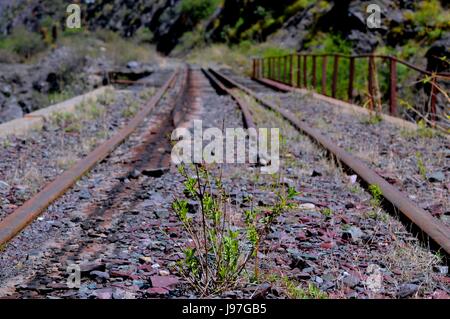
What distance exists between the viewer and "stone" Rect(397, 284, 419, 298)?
288 centimetres

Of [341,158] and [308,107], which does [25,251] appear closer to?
[341,158]

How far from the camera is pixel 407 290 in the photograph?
2910mm

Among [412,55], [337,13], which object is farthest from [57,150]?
[337,13]

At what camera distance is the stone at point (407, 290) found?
2.88 meters

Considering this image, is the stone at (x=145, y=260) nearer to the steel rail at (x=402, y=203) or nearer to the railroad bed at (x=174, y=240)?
the railroad bed at (x=174, y=240)

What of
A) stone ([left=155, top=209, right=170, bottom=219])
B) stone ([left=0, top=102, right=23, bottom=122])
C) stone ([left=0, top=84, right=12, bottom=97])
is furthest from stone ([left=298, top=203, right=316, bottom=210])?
stone ([left=0, top=84, right=12, bottom=97])

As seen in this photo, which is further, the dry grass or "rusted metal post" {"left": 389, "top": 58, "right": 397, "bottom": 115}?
"rusted metal post" {"left": 389, "top": 58, "right": 397, "bottom": 115}

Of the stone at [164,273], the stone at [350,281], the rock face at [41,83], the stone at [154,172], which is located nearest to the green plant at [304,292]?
the stone at [350,281]

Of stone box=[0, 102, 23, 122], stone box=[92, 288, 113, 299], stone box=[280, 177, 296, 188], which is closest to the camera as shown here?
stone box=[92, 288, 113, 299]

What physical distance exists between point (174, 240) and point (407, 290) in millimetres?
1421

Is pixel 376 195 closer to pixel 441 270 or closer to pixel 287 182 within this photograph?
pixel 287 182

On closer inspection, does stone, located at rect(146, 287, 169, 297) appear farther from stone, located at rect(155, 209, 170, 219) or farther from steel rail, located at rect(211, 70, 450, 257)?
steel rail, located at rect(211, 70, 450, 257)

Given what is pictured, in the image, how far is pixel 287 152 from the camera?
662cm

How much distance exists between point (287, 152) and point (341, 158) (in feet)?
2.46
